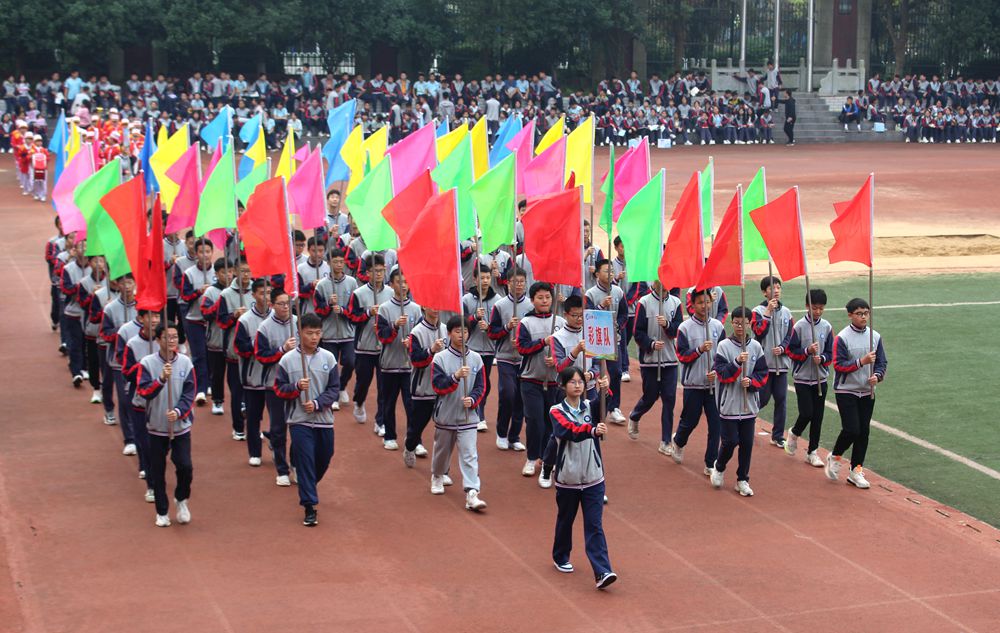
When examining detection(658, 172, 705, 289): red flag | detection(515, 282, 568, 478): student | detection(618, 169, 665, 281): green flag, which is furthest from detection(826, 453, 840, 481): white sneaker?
detection(515, 282, 568, 478): student

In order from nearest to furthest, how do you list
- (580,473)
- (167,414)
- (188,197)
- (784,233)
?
1. (580,473)
2. (167,414)
3. (784,233)
4. (188,197)

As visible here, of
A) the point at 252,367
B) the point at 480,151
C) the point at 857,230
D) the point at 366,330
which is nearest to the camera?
the point at 252,367

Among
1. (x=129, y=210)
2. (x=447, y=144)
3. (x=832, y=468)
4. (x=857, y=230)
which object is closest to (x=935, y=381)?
(x=857, y=230)

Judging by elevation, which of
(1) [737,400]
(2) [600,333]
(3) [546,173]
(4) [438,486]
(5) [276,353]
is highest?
(3) [546,173]

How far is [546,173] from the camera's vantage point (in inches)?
638

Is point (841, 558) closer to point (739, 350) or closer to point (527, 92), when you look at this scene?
point (739, 350)

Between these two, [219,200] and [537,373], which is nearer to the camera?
[537,373]

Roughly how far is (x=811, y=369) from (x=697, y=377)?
3.97 feet

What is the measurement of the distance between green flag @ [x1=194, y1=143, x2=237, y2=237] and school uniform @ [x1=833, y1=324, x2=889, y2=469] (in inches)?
252

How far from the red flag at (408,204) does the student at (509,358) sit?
44.0 inches

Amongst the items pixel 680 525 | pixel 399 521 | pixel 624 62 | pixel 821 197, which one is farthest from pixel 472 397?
pixel 624 62

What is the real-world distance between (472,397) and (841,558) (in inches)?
128

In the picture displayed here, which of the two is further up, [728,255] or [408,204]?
[408,204]

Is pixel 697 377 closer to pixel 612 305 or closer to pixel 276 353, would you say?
pixel 612 305
